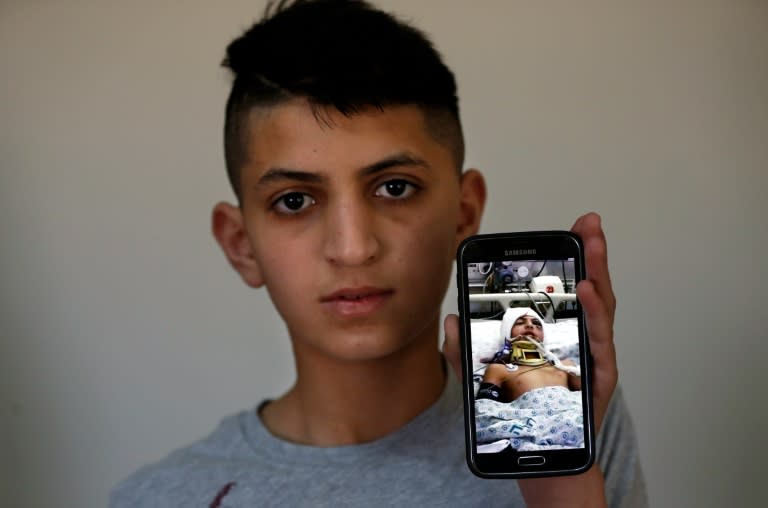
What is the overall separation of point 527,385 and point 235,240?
0.42 metres

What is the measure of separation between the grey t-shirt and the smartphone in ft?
0.52

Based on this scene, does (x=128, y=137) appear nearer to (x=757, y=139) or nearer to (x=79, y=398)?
(x=79, y=398)

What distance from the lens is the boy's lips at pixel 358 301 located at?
2.56 ft

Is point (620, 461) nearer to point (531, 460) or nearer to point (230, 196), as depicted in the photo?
point (531, 460)

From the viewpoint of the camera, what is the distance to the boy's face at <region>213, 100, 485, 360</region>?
78 cm

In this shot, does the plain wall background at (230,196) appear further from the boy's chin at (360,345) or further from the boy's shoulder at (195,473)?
the boy's chin at (360,345)

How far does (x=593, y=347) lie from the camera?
0.66 meters

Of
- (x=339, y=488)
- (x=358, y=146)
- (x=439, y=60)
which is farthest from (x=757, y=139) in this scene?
(x=339, y=488)

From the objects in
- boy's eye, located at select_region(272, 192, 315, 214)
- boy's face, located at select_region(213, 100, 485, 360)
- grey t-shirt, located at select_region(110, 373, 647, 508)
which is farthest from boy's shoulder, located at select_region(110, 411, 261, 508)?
boy's eye, located at select_region(272, 192, 315, 214)

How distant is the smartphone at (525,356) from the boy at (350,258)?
7 centimetres

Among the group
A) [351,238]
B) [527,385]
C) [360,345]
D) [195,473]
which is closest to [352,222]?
[351,238]

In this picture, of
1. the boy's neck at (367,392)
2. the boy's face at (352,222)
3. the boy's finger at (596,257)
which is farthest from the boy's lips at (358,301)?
the boy's finger at (596,257)

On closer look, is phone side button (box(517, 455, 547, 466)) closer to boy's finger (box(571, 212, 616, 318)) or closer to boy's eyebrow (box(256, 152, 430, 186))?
boy's finger (box(571, 212, 616, 318))

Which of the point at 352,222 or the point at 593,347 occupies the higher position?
the point at 352,222
